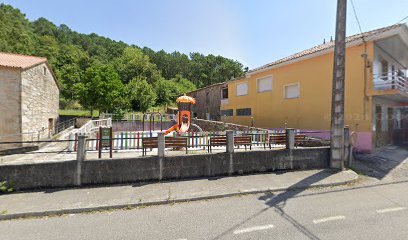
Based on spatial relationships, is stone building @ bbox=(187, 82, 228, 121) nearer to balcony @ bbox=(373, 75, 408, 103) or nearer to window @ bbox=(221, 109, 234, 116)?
window @ bbox=(221, 109, 234, 116)

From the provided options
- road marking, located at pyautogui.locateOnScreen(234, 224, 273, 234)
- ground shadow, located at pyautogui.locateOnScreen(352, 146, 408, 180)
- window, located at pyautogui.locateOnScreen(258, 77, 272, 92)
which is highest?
window, located at pyautogui.locateOnScreen(258, 77, 272, 92)

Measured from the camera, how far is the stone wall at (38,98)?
13.5 metres

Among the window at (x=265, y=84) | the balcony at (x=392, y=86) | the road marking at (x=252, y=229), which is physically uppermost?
the window at (x=265, y=84)

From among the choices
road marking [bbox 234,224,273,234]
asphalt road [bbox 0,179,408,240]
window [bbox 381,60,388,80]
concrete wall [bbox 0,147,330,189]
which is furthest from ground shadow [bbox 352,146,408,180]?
road marking [bbox 234,224,273,234]

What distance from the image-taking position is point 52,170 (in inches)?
246

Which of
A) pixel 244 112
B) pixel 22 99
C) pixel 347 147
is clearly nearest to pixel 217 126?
pixel 244 112

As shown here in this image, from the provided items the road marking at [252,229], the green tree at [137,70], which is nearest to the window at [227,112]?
the road marking at [252,229]

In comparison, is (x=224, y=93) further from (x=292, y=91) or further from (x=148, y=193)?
(x=148, y=193)

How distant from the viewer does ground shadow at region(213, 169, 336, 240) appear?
402 centimetres

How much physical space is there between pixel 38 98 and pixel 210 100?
17280 millimetres

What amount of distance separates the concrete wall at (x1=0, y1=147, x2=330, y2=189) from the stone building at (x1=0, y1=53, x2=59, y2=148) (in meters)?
6.98

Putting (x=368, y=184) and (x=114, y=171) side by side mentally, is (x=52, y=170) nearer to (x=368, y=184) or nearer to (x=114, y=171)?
(x=114, y=171)

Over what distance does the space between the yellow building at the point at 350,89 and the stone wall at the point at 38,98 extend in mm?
16512

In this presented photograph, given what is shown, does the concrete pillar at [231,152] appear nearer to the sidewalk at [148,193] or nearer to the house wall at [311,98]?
the sidewalk at [148,193]
